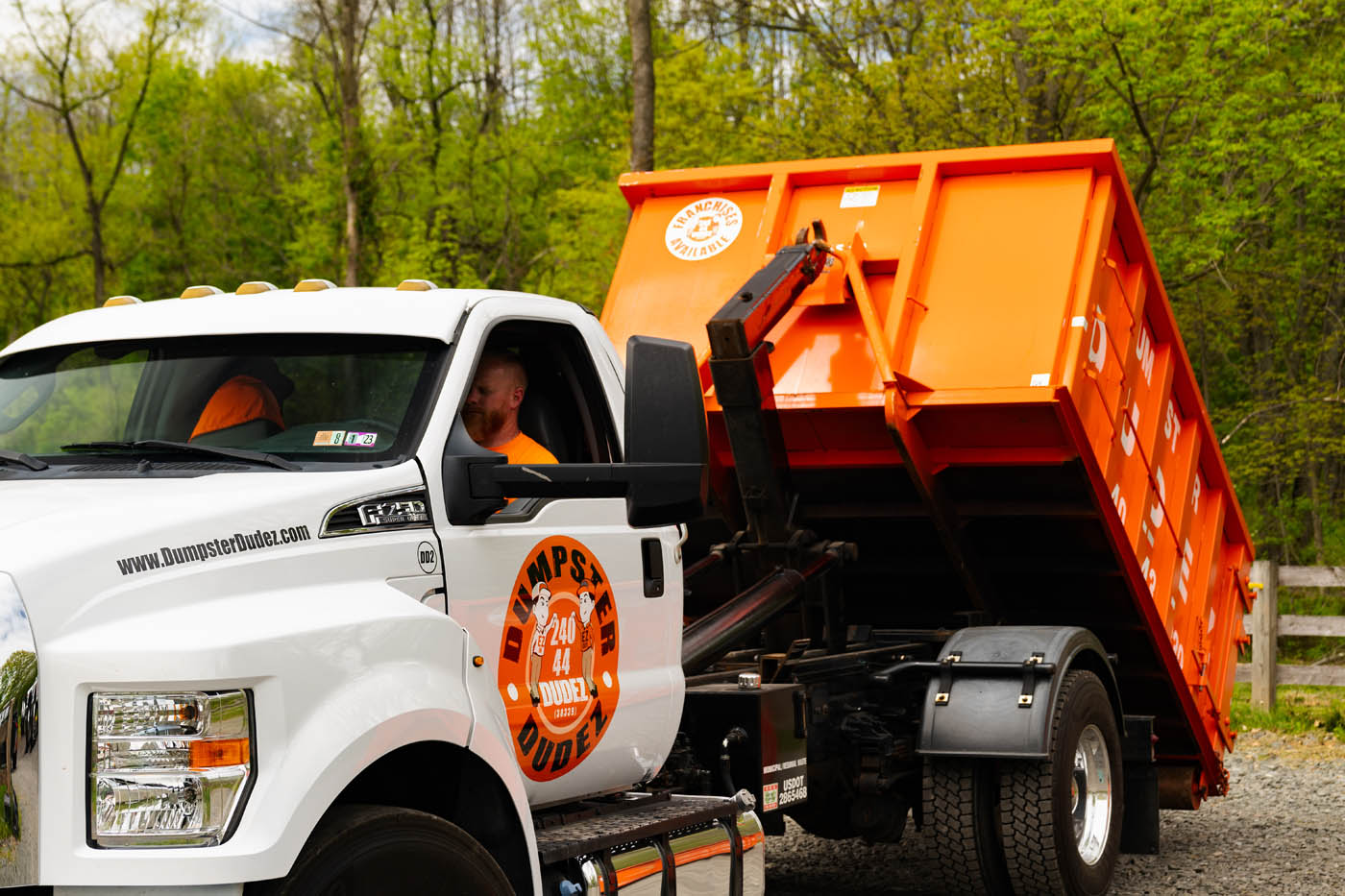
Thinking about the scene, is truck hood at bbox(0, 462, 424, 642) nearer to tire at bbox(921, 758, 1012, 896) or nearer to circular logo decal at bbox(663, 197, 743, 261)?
tire at bbox(921, 758, 1012, 896)

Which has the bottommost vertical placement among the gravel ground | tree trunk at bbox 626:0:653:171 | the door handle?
the gravel ground

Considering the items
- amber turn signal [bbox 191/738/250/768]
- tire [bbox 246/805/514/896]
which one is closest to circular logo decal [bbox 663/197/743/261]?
tire [bbox 246/805/514/896]

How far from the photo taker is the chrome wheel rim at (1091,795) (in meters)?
6.90

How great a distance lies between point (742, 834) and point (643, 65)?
14241 millimetres

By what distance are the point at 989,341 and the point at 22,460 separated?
4.13 m

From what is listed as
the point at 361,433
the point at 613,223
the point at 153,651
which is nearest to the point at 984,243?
the point at 361,433

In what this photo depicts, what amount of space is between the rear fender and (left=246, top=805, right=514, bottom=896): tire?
3104 millimetres

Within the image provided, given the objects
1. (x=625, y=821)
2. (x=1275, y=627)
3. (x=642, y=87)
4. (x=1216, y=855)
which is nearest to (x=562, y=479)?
(x=625, y=821)

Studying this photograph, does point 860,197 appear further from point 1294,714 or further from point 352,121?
point 352,121

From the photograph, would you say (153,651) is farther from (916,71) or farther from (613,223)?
(613,223)

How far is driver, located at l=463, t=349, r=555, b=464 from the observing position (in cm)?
447

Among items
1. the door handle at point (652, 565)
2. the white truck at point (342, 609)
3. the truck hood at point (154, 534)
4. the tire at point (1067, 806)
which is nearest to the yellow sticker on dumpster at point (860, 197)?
the tire at point (1067, 806)

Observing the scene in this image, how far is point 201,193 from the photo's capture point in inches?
1775

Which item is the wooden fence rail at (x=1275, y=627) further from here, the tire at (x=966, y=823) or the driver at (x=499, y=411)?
the driver at (x=499, y=411)
